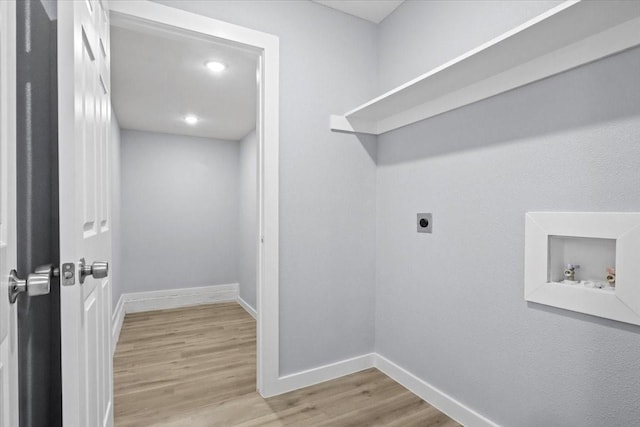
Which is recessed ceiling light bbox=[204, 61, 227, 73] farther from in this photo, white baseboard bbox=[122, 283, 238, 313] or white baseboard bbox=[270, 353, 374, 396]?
white baseboard bbox=[122, 283, 238, 313]

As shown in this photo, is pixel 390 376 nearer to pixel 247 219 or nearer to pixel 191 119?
pixel 247 219

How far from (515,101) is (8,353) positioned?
194 centimetres

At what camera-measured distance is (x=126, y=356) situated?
2795 millimetres

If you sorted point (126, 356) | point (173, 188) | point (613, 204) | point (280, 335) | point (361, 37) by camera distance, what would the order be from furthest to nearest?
point (173, 188)
point (126, 356)
point (361, 37)
point (280, 335)
point (613, 204)

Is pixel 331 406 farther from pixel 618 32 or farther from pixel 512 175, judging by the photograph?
pixel 618 32

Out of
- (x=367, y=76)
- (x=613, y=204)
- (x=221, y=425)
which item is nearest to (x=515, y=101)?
(x=613, y=204)

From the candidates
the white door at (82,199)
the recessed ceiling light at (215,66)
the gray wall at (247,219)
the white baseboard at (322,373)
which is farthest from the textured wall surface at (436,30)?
the gray wall at (247,219)

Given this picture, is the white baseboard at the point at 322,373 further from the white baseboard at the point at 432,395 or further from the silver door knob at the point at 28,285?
the silver door knob at the point at 28,285

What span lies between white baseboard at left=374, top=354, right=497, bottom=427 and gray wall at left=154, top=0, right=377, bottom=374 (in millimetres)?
190

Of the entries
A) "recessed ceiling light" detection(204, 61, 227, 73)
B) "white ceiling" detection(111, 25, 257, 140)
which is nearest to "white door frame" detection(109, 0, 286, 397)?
"white ceiling" detection(111, 25, 257, 140)

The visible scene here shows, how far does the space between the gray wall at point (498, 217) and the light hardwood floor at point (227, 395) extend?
0.28 meters

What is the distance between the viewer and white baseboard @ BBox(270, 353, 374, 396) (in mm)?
2104

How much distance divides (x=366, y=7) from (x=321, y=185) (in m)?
1.22

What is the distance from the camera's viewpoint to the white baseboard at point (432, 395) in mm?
1716
